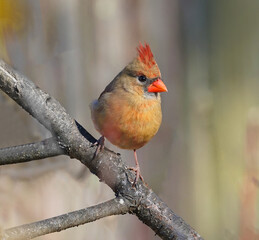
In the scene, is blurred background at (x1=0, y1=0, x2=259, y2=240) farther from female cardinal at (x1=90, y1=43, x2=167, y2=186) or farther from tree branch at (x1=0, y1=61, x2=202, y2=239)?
tree branch at (x1=0, y1=61, x2=202, y2=239)

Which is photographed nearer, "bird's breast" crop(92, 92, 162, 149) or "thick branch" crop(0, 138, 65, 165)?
"thick branch" crop(0, 138, 65, 165)

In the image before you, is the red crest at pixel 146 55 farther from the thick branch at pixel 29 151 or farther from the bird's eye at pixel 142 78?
the thick branch at pixel 29 151

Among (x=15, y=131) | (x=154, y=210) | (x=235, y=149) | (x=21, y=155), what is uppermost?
(x=21, y=155)

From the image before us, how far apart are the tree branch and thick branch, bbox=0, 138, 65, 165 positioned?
0.02m

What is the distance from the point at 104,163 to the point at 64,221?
247mm

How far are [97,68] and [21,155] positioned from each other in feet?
6.37

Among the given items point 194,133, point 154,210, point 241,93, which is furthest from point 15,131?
point 241,93

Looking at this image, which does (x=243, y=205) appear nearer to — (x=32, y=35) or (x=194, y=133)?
(x=32, y=35)

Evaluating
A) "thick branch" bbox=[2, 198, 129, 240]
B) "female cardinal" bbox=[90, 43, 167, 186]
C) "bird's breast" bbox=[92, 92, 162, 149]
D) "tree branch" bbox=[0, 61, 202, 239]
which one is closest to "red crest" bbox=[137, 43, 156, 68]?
"female cardinal" bbox=[90, 43, 167, 186]

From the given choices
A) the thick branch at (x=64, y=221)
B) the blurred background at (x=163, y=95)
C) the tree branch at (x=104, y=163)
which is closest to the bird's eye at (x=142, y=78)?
the blurred background at (x=163, y=95)

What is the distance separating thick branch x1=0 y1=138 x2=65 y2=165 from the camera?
1108 millimetres

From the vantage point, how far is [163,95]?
3.47m

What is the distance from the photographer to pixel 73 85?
9.50 feet

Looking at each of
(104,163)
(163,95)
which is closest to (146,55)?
(104,163)
